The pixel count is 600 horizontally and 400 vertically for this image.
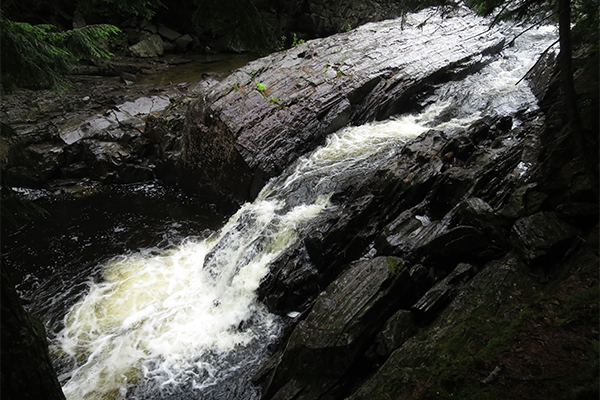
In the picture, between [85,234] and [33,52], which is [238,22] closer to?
[33,52]

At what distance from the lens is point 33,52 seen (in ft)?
15.5

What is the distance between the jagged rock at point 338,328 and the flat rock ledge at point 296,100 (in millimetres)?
6031

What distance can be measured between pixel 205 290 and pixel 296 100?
7499 millimetres

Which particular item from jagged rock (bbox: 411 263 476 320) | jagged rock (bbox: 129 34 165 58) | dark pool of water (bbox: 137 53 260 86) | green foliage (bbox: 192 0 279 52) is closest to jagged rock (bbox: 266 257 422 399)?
jagged rock (bbox: 411 263 476 320)

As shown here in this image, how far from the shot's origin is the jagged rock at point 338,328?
Result: 5375 mm

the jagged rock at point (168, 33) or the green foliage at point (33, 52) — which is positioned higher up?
the jagged rock at point (168, 33)

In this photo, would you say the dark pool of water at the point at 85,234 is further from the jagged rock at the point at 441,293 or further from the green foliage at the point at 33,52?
the jagged rock at the point at 441,293

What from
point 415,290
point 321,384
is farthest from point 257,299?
→ point 415,290

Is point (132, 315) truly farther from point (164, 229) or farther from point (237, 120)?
point (237, 120)

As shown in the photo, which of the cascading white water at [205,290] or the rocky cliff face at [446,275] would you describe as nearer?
the rocky cliff face at [446,275]

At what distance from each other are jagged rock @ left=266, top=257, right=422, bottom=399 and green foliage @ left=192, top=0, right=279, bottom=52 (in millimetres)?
4375

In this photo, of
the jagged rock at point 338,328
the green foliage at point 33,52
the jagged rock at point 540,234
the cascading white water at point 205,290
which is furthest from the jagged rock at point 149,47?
the jagged rock at point 540,234

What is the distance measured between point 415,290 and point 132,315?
22.5 ft

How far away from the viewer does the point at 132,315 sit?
8.20 meters
